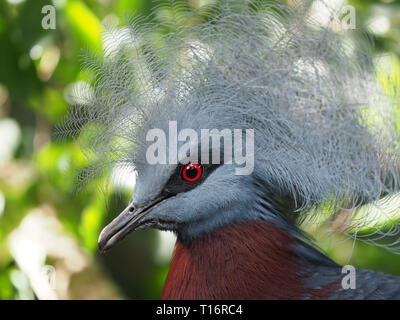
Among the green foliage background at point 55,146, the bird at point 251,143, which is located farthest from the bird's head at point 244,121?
the green foliage background at point 55,146

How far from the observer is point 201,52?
4.73ft

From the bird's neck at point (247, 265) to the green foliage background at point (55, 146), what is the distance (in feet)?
1.59

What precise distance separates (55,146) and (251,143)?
1331 millimetres

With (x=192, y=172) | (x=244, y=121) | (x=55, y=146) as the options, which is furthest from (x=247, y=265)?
(x=55, y=146)

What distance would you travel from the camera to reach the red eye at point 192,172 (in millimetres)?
1445

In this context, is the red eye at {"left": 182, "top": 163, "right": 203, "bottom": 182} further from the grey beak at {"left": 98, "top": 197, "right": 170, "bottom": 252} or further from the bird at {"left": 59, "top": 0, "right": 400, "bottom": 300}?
the grey beak at {"left": 98, "top": 197, "right": 170, "bottom": 252}

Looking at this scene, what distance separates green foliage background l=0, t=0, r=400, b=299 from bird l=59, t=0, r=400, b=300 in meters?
0.36

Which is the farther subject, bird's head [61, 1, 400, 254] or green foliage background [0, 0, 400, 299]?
green foliage background [0, 0, 400, 299]

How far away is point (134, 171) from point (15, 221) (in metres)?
1.26

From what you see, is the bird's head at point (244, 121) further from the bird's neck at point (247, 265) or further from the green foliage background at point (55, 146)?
the green foliage background at point (55, 146)

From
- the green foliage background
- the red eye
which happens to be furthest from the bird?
the green foliage background

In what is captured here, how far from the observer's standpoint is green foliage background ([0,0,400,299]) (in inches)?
79.8
